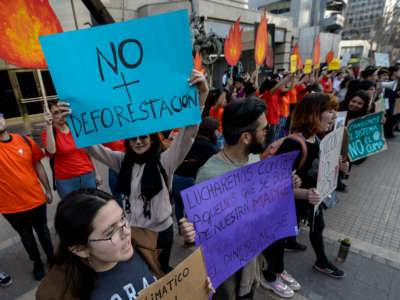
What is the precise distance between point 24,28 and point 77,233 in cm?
183

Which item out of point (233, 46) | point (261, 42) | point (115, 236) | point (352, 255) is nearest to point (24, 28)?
point (115, 236)

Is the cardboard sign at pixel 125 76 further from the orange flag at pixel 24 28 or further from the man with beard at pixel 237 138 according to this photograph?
the orange flag at pixel 24 28

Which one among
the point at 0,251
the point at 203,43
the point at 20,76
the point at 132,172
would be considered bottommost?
the point at 0,251

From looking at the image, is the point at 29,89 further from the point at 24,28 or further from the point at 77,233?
the point at 77,233

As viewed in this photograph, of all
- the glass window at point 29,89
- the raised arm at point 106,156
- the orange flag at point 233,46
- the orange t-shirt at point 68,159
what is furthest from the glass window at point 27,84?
the raised arm at point 106,156

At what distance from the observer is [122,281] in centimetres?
114

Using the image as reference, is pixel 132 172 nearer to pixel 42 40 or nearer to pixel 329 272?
pixel 42 40

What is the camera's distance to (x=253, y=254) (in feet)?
5.37

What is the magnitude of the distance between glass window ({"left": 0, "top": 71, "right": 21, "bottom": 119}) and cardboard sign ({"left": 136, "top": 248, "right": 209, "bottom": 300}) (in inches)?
472

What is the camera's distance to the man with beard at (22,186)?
2.27 m

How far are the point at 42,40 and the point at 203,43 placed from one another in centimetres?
1045

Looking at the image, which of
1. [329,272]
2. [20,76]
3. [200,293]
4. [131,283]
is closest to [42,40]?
[131,283]

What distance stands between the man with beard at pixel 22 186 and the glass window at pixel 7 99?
9732 mm

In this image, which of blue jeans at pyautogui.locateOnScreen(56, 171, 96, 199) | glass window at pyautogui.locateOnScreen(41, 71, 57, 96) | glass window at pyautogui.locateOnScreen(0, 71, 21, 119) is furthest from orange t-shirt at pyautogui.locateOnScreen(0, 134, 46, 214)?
glass window at pyautogui.locateOnScreen(0, 71, 21, 119)
